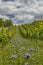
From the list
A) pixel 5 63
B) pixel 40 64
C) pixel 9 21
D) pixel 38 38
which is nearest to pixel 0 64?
pixel 5 63

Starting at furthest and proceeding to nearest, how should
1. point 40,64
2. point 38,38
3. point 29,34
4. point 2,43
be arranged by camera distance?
point 29,34
point 38,38
point 2,43
point 40,64

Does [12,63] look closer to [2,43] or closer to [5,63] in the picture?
[5,63]

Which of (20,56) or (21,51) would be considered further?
(21,51)

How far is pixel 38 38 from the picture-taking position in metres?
39.2

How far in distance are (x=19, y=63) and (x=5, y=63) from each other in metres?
1.18

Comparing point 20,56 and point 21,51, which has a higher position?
point 20,56

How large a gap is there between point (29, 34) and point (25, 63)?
3083cm

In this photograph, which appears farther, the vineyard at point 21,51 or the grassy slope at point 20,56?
the vineyard at point 21,51

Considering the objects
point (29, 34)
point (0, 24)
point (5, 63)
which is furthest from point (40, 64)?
point (0, 24)

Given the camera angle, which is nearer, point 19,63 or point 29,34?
point 19,63

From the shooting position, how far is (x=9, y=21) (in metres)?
100

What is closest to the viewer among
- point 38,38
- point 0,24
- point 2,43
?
point 2,43

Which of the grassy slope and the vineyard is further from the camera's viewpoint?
the vineyard

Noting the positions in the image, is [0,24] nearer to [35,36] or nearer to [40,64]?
[35,36]
